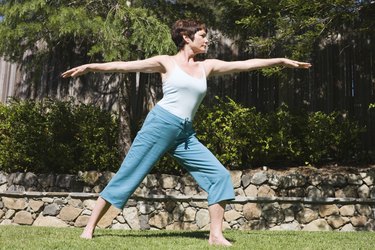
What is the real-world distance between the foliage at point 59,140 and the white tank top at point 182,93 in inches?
140

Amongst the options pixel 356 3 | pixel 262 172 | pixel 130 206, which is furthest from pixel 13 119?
pixel 356 3

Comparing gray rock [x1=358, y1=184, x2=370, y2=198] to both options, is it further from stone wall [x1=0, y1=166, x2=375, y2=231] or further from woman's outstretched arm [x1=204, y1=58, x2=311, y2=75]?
woman's outstretched arm [x1=204, y1=58, x2=311, y2=75]

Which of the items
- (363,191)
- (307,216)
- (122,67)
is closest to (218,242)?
(122,67)

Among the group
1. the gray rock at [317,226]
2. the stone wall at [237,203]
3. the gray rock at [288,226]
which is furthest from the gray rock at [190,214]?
the gray rock at [317,226]

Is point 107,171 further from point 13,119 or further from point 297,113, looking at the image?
point 297,113

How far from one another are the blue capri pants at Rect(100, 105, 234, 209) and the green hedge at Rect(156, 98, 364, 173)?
2951 millimetres

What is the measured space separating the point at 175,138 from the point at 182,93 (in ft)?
1.17

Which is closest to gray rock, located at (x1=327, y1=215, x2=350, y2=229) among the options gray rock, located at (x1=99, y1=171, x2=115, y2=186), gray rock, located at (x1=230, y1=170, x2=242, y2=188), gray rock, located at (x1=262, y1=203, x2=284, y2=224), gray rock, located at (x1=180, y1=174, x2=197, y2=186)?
gray rock, located at (x1=262, y1=203, x2=284, y2=224)

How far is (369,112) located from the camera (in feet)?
24.7

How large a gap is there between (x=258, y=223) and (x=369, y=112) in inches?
106

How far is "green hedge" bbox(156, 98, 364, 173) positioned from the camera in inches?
271

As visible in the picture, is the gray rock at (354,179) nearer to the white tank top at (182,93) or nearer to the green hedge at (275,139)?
the green hedge at (275,139)

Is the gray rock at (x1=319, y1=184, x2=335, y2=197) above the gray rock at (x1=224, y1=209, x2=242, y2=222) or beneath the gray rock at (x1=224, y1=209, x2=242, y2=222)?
above

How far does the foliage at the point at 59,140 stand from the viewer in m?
7.31
